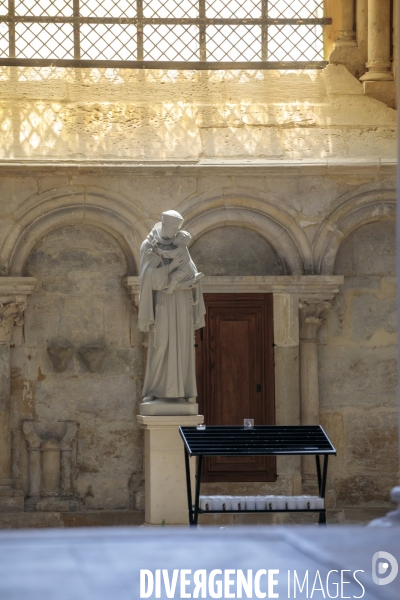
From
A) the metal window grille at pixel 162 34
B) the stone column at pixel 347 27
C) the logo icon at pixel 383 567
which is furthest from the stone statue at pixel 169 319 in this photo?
the logo icon at pixel 383 567

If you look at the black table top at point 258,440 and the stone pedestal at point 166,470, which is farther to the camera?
the stone pedestal at point 166,470

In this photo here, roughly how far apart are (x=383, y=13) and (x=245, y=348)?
374 cm

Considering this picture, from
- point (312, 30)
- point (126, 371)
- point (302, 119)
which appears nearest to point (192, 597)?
point (126, 371)

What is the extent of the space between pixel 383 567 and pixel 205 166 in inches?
305

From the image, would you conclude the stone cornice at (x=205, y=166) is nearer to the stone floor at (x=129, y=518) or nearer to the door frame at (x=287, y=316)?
the door frame at (x=287, y=316)

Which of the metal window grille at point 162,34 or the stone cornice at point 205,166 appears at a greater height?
the metal window grille at point 162,34

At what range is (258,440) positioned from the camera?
25.3ft

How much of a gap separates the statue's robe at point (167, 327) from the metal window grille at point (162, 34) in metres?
3.98

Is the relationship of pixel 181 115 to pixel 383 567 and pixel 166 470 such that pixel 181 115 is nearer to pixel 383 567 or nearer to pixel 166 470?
pixel 166 470

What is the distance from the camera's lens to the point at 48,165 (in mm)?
10484

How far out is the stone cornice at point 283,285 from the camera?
1066cm

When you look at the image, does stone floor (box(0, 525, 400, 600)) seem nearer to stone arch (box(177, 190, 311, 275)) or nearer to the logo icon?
the logo icon

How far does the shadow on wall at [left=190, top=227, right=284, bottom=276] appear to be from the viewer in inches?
431

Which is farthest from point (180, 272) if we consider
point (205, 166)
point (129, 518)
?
point (129, 518)
